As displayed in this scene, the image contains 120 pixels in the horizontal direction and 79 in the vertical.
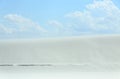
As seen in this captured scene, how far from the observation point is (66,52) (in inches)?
59.9

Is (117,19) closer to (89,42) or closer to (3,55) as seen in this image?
(89,42)

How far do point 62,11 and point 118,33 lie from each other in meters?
0.47

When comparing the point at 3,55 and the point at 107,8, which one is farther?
the point at 3,55

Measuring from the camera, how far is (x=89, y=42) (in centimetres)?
149

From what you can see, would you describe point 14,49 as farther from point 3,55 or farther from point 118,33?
point 118,33

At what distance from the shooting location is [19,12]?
149 cm

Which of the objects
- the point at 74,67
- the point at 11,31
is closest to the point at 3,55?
the point at 11,31

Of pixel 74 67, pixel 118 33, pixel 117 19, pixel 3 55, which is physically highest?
pixel 117 19

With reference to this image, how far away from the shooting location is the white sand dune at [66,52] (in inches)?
58.6

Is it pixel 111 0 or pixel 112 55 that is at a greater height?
pixel 111 0

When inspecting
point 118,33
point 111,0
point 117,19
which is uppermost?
point 111,0

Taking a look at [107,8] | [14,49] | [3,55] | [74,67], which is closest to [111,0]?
[107,8]

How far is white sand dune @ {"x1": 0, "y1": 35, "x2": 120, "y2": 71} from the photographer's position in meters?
1.49

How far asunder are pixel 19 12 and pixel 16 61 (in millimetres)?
406
